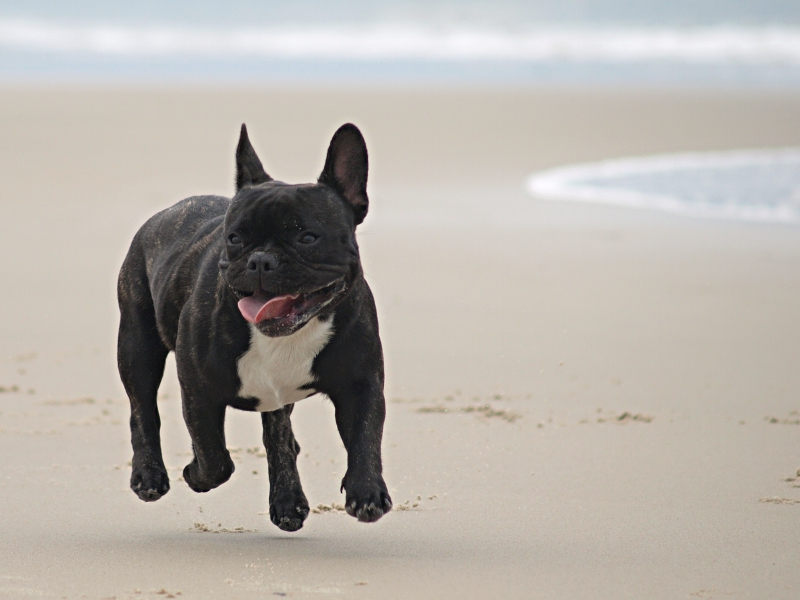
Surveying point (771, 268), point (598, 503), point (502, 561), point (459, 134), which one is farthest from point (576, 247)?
point (459, 134)

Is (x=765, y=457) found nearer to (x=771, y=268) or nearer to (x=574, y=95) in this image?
(x=771, y=268)

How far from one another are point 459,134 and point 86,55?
2191 centimetres

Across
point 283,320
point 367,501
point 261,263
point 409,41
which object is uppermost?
point 409,41

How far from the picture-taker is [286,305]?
13.4 feet

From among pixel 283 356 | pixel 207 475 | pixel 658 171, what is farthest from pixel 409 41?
pixel 283 356

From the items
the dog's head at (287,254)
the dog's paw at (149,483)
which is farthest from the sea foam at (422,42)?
the dog's head at (287,254)

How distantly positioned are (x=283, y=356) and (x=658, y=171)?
12068mm

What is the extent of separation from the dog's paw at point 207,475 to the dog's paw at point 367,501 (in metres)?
0.58

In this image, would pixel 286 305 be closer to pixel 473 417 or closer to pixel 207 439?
pixel 207 439

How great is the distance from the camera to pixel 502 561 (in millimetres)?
4199

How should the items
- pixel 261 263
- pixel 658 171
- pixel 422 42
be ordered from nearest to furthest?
pixel 261 263 < pixel 658 171 < pixel 422 42

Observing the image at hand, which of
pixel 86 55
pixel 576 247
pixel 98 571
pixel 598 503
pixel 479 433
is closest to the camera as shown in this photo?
pixel 98 571

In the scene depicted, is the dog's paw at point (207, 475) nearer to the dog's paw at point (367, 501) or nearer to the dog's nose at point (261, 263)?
the dog's paw at point (367, 501)

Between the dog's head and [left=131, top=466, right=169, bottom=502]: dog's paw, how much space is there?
37.6 inches
